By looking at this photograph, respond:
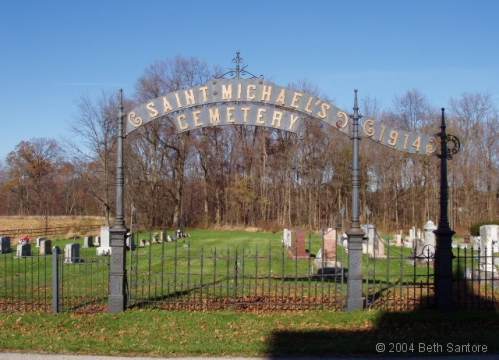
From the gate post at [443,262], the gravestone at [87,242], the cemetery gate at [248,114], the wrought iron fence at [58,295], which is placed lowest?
the gravestone at [87,242]

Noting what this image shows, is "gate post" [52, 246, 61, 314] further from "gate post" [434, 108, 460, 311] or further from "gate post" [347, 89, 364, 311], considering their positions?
"gate post" [434, 108, 460, 311]

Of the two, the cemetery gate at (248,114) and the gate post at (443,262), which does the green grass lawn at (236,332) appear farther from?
the cemetery gate at (248,114)

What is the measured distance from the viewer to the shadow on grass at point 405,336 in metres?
7.41

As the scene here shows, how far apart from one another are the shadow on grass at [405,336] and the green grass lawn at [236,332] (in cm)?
1

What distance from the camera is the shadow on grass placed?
7.41 meters

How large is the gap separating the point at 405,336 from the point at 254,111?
5.06 meters

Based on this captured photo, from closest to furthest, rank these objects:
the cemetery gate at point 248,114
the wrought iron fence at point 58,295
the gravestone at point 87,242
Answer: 1. the wrought iron fence at point 58,295
2. the cemetery gate at point 248,114
3. the gravestone at point 87,242

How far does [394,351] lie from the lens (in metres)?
7.40

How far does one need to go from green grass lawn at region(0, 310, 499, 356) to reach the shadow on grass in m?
0.01

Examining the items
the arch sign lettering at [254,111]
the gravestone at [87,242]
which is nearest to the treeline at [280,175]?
the gravestone at [87,242]

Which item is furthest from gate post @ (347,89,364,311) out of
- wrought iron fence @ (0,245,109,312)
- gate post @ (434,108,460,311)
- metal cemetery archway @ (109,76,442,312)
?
wrought iron fence @ (0,245,109,312)

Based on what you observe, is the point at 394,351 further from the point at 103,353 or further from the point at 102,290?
the point at 102,290

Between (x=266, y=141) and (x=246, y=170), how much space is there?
347cm

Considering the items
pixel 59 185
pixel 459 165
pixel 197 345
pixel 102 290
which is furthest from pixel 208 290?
pixel 59 185
